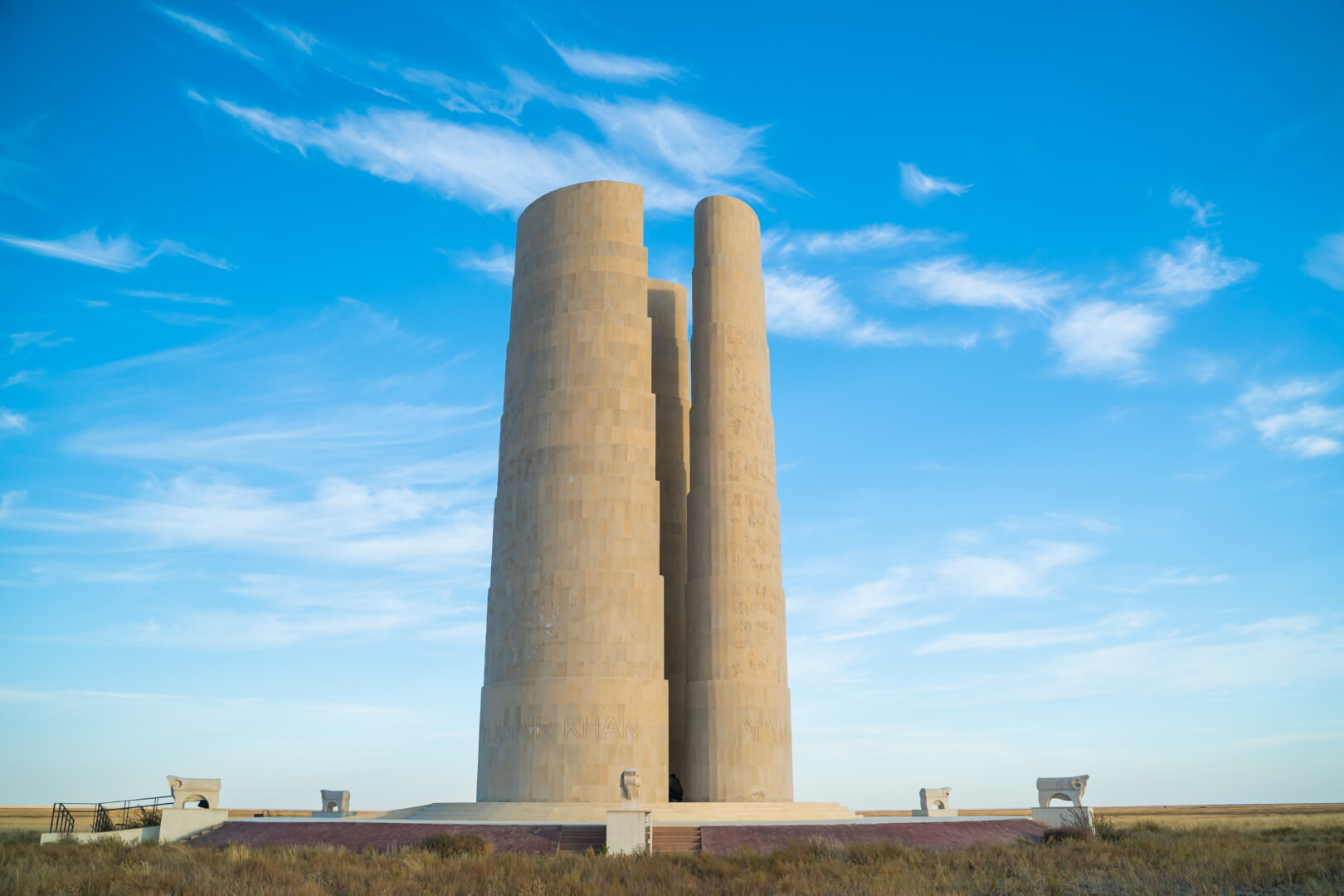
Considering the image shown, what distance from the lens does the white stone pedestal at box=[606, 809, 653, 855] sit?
23.4m

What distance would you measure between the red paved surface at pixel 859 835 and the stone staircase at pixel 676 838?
0.23 meters

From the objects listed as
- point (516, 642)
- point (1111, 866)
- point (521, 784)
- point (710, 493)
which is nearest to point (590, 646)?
point (516, 642)

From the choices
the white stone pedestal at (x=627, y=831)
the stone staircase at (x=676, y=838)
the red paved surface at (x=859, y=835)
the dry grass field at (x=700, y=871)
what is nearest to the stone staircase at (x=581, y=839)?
the white stone pedestal at (x=627, y=831)

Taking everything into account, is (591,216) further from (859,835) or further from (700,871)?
(700,871)

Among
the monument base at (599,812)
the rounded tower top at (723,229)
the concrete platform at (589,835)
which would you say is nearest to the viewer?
the concrete platform at (589,835)

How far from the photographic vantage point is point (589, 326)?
34.0 meters

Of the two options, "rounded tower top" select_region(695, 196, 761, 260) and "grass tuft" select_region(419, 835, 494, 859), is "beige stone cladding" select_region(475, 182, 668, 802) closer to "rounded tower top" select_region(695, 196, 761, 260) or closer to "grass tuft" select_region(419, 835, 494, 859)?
"rounded tower top" select_region(695, 196, 761, 260)

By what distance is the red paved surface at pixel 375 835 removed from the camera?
24.6 metres

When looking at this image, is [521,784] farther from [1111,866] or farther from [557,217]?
[557,217]

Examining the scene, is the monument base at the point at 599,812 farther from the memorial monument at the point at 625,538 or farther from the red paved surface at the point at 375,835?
the memorial monument at the point at 625,538

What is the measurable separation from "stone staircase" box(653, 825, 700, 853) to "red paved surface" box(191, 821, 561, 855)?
7.92 ft

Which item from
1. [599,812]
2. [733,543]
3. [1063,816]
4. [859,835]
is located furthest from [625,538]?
[1063,816]

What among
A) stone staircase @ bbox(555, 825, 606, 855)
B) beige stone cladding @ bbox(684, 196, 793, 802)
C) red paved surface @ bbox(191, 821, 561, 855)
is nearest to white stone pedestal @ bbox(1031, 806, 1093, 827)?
beige stone cladding @ bbox(684, 196, 793, 802)

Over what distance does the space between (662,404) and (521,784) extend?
49.0 ft
